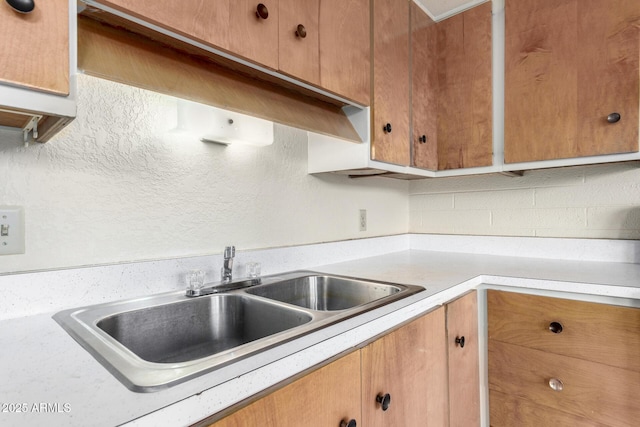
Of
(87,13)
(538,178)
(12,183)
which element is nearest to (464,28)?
(538,178)

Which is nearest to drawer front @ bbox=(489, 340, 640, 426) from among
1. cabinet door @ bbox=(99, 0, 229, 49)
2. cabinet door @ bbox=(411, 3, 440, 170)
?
cabinet door @ bbox=(411, 3, 440, 170)

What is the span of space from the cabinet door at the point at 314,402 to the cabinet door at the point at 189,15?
0.84m

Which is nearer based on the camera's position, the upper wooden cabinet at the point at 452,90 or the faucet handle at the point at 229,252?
the faucet handle at the point at 229,252

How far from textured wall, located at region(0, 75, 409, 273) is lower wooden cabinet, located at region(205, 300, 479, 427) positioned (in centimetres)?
68

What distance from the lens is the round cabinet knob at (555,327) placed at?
1.28 m

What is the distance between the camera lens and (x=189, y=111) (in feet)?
3.67

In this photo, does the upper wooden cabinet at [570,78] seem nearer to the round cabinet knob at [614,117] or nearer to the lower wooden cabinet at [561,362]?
the round cabinet knob at [614,117]

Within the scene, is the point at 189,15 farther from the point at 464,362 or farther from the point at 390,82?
the point at 464,362

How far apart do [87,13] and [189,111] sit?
1.26 feet

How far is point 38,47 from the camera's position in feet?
1.97

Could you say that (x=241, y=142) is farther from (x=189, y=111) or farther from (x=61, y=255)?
(x=61, y=255)

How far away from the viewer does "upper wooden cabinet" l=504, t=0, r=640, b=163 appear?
4.55 ft

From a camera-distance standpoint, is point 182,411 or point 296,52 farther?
point 296,52

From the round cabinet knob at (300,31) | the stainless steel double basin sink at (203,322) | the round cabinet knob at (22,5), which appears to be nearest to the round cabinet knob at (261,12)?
the round cabinet knob at (300,31)
